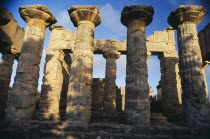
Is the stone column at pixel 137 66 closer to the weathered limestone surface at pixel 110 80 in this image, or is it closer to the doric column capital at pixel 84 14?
the doric column capital at pixel 84 14

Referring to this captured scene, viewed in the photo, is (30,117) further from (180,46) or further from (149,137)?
(180,46)

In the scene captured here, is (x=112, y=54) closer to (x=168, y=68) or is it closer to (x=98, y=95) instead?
(x=168, y=68)

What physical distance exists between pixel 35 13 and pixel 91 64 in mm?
3656

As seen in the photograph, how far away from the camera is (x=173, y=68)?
12375mm

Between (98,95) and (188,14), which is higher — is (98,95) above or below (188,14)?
below

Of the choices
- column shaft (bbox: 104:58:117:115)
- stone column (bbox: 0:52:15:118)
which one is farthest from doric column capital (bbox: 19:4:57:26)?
stone column (bbox: 0:52:15:118)

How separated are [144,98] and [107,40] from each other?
7482 mm

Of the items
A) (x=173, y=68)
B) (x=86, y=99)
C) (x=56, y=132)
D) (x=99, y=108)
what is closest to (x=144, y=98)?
(x=86, y=99)

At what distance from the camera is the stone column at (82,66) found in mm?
6520

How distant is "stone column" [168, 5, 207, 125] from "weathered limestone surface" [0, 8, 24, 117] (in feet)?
37.6

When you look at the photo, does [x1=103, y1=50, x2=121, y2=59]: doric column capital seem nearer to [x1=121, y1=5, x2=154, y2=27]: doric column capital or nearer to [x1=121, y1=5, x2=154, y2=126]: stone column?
[x1=121, y1=5, x2=154, y2=126]: stone column

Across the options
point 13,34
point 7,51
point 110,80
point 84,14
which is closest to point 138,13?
point 84,14

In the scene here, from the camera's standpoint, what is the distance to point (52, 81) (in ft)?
38.5

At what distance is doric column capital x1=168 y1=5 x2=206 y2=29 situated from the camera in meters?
7.50
